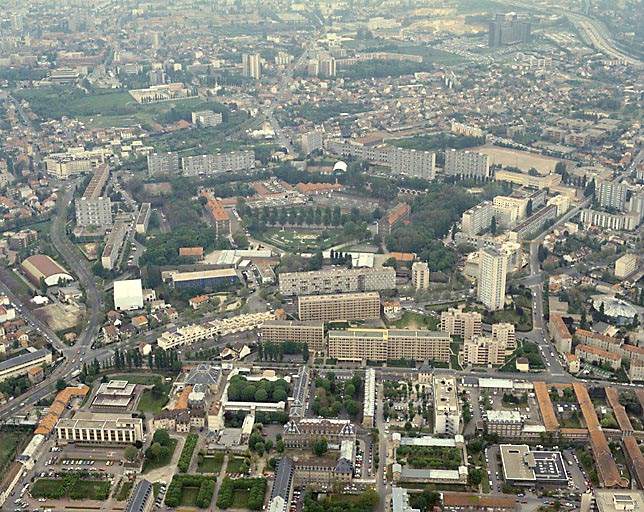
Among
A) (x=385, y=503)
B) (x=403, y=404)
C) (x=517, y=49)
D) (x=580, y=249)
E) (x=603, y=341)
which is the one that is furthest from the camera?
(x=517, y=49)

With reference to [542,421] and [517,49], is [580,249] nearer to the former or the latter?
[542,421]

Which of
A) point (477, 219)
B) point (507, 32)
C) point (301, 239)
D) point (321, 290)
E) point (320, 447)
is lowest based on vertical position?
point (301, 239)

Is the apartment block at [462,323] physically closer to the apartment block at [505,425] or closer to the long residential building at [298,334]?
the long residential building at [298,334]

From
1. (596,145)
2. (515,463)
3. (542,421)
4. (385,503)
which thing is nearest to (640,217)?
(596,145)

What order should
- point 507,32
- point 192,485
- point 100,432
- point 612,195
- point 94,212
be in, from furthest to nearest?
1. point 507,32
2. point 612,195
3. point 94,212
4. point 100,432
5. point 192,485

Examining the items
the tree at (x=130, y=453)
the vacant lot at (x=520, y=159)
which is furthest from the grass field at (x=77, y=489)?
the vacant lot at (x=520, y=159)

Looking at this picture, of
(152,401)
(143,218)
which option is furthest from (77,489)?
(143,218)

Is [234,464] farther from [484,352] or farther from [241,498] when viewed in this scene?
[484,352]
